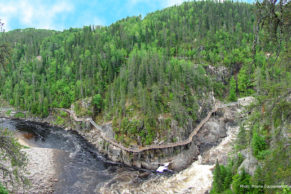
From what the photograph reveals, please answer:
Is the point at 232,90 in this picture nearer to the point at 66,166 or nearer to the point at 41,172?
the point at 66,166

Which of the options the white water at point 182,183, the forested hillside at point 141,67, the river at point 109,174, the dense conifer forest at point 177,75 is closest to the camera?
the dense conifer forest at point 177,75

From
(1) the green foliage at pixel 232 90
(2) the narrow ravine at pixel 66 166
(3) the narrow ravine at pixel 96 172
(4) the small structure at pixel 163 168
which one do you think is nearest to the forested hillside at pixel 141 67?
(1) the green foliage at pixel 232 90

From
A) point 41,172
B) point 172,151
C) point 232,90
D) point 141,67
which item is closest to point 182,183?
point 172,151

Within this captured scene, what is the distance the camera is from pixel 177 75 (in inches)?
2687

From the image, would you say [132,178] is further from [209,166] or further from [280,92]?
[280,92]

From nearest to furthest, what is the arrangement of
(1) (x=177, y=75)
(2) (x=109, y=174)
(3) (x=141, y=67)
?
1. (2) (x=109, y=174)
2. (3) (x=141, y=67)
3. (1) (x=177, y=75)

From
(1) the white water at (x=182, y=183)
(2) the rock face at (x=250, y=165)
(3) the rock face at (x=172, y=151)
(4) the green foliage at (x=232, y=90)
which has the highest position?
(4) the green foliage at (x=232, y=90)

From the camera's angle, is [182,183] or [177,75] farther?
[177,75]

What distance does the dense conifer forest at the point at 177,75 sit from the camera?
7207 mm

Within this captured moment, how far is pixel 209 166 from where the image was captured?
42.1 meters

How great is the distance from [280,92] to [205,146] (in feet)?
160

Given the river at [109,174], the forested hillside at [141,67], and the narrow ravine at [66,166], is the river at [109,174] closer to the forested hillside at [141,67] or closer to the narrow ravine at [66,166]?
the narrow ravine at [66,166]

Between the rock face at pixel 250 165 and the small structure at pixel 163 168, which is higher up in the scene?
the rock face at pixel 250 165

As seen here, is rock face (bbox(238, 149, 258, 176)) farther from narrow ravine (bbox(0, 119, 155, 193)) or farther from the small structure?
narrow ravine (bbox(0, 119, 155, 193))
